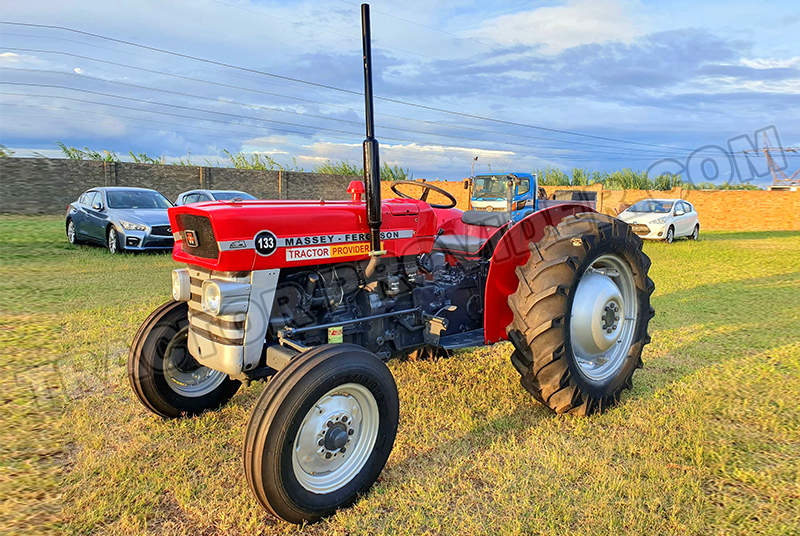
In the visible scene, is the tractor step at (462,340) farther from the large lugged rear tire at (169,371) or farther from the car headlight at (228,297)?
the large lugged rear tire at (169,371)

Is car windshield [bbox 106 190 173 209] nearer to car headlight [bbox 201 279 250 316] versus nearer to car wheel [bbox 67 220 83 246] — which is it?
car wheel [bbox 67 220 83 246]

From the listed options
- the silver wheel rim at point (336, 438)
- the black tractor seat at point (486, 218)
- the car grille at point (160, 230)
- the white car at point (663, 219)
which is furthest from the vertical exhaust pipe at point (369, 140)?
the white car at point (663, 219)

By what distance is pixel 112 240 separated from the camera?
1016 cm

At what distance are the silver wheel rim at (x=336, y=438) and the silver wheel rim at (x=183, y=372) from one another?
4.15 ft

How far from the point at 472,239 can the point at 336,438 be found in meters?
2.04

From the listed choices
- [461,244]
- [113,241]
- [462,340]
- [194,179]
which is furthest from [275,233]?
[194,179]

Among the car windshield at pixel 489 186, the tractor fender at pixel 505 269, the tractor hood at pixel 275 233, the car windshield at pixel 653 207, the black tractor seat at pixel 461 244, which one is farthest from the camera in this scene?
the car windshield at pixel 489 186

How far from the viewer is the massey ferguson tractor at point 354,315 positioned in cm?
234

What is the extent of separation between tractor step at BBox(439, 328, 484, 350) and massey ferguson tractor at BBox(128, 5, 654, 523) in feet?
0.06

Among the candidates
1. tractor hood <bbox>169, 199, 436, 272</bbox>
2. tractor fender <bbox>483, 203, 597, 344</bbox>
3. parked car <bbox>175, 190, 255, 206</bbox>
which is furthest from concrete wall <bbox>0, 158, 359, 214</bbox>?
tractor fender <bbox>483, 203, 597, 344</bbox>

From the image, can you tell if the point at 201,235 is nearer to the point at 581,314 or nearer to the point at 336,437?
the point at 336,437

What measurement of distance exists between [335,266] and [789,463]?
2703mm

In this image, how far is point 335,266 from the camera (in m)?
2.91

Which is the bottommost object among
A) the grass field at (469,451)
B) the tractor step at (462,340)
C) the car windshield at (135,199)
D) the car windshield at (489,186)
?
the grass field at (469,451)
